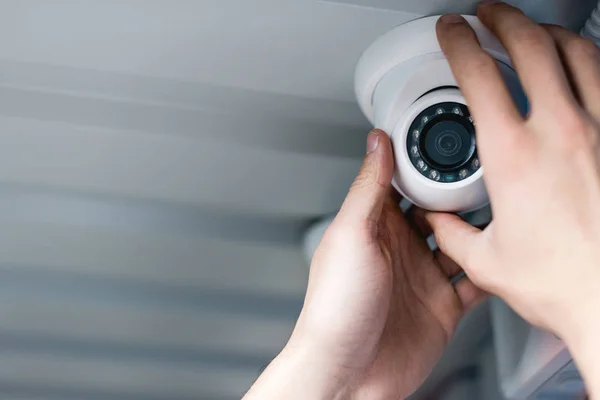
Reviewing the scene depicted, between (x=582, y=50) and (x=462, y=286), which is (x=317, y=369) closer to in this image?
(x=462, y=286)

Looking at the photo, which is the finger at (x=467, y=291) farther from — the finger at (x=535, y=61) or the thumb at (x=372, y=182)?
the finger at (x=535, y=61)

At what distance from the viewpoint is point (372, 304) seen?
97cm

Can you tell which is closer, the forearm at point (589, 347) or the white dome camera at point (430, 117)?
the forearm at point (589, 347)

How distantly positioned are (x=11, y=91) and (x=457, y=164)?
612 millimetres

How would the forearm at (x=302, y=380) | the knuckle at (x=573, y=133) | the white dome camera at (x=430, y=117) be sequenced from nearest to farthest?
the knuckle at (x=573, y=133), the white dome camera at (x=430, y=117), the forearm at (x=302, y=380)

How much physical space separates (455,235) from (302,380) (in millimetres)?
300

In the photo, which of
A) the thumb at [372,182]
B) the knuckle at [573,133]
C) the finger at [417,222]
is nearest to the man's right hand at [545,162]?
the knuckle at [573,133]

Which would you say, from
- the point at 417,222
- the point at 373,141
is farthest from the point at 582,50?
the point at 417,222

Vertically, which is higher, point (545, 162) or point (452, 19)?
point (452, 19)

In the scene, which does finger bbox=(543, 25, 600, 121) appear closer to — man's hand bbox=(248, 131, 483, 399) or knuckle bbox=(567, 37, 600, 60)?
knuckle bbox=(567, 37, 600, 60)

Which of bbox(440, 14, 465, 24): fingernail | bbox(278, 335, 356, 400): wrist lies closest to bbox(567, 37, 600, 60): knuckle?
bbox(440, 14, 465, 24): fingernail

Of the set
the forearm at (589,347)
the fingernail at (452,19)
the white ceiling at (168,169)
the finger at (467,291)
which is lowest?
the forearm at (589,347)

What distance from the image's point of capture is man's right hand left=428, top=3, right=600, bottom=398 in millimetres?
746

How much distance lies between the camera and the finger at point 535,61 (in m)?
0.75
